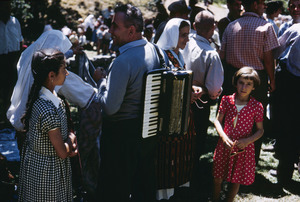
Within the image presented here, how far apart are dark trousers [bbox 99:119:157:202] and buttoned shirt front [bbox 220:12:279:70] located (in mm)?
1979

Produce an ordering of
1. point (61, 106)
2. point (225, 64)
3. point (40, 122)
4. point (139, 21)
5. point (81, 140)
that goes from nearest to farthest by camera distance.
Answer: point (40, 122)
point (61, 106)
point (139, 21)
point (81, 140)
point (225, 64)

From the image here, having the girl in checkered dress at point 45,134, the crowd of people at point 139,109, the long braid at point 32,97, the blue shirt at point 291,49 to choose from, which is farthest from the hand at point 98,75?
the blue shirt at point 291,49

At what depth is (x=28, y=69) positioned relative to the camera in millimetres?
3033

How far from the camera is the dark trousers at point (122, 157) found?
3.04m

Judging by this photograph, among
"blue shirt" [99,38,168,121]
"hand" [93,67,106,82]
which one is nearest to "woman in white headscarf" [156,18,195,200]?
"blue shirt" [99,38,168,121]

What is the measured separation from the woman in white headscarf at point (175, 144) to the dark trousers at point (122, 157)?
336 millimetres

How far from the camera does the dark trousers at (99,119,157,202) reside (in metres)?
3.04

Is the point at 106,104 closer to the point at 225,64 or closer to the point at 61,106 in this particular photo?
the point at 61,106

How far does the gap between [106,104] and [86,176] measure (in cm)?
114

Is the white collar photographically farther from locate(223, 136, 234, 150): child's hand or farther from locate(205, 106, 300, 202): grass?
locate(205, 106, 300, 202): grass

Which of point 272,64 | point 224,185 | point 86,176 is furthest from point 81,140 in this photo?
point 272,64

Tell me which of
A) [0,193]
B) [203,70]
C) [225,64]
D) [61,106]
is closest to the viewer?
[61,106]

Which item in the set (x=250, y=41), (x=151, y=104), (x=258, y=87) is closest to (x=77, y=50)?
(x=151, y=104)

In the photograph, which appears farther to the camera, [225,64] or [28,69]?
[225,64]
